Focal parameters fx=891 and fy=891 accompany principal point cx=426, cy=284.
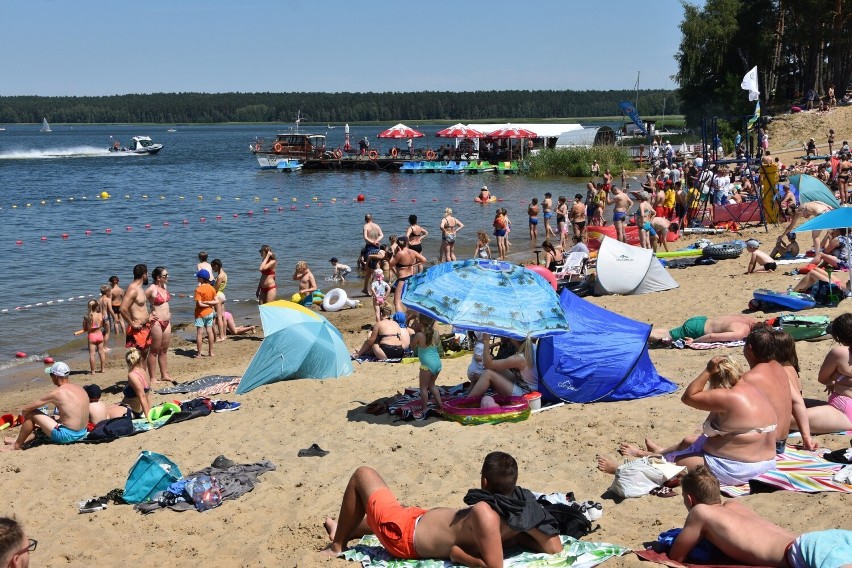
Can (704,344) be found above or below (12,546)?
below

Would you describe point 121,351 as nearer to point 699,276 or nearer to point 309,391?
point 309,391

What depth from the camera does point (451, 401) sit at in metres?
8.13

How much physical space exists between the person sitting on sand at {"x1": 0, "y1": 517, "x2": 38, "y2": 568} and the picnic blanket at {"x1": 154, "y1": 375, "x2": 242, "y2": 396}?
21.5ft

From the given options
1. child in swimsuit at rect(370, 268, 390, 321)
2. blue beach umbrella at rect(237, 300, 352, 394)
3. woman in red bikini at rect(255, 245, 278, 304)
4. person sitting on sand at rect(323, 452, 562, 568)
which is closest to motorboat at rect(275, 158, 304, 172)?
woman in red bikini at rect(255, 245, 278, 304)

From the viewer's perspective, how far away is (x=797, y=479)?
5.71 metres

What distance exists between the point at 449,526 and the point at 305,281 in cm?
966

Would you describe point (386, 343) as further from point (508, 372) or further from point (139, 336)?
point (508, 372)

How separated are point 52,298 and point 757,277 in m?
13.0

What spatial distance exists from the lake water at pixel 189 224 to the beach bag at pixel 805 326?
9185 mm

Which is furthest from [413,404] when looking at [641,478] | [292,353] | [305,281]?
[305,281]

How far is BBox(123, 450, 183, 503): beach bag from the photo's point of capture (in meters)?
6.86

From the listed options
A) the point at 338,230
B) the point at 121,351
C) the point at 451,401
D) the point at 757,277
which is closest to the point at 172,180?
the point at 338,230

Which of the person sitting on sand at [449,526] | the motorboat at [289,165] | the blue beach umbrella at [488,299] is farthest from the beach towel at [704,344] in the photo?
the motorboat at [289,165]

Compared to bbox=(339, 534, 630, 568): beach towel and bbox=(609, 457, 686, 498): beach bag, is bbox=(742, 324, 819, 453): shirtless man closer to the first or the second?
bbox=(609, 457, 686, 498): beach bag
